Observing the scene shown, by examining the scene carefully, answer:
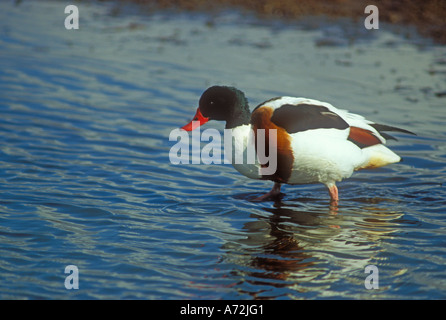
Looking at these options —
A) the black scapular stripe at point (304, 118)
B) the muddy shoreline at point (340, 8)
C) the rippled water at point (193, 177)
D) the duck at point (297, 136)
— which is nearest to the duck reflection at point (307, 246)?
the rippled water at point (193, 177)

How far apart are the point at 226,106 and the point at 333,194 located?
1296 mm

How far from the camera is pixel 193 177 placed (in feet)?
22.8

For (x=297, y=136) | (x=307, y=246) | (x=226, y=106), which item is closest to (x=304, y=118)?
(x=297, y=136)

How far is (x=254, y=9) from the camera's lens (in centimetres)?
1383

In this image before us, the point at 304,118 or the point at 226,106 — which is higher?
the point at 226,106

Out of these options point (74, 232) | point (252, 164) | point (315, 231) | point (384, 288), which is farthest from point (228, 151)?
point (384, 288)

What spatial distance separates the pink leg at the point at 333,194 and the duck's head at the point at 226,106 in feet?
3.32

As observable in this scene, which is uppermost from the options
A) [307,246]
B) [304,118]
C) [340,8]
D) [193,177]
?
[340,8]

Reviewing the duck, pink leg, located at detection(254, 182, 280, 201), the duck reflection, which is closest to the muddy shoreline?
the duck

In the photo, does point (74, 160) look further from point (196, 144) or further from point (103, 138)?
point (196, 144)

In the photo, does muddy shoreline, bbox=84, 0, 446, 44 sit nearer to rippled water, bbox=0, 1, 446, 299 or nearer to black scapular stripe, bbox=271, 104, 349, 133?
rippled water, bbox=0, 1, 446, 299

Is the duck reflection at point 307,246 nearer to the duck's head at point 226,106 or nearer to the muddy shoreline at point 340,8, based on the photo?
the duck's head at point 226,106

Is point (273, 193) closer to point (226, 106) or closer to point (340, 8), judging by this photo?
point (226, 106)

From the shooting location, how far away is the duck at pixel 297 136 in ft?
18.7
